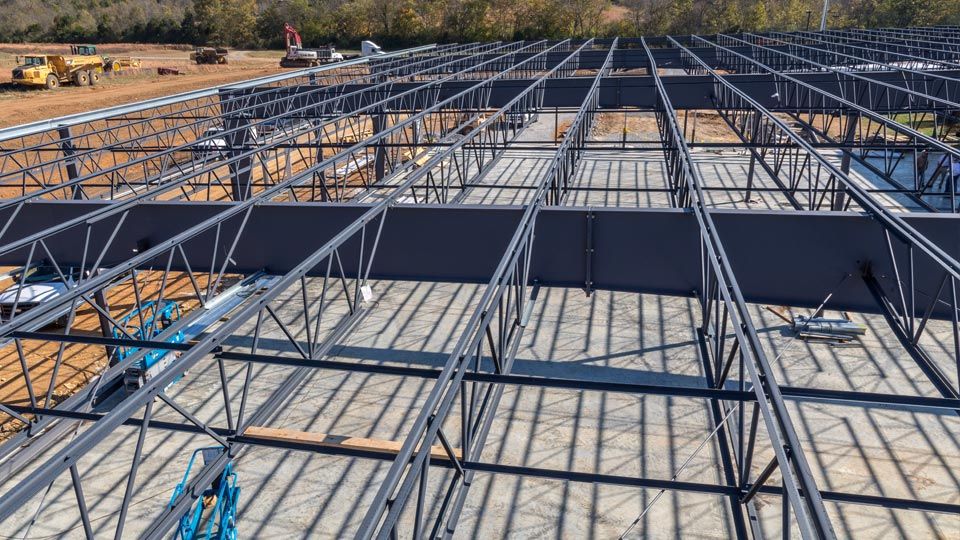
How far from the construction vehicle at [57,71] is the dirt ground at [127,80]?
29.5 inches

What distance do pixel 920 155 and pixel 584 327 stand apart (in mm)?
22198

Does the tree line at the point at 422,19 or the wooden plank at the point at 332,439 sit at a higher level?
the tree line at the point at 422,19

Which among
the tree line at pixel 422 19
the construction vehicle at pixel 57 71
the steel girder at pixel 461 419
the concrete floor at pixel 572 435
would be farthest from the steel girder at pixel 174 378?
the tree line at pixel 422 19

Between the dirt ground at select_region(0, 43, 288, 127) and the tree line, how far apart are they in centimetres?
473

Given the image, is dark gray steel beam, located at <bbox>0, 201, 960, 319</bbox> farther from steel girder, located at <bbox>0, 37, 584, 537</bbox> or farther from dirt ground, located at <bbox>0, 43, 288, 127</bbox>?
dirt ground, located at <bbox>0, 43, 288, 127</bbox>

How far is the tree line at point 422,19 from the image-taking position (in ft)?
224

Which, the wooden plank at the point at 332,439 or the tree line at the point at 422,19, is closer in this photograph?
the wooden plank at the point at 332,439

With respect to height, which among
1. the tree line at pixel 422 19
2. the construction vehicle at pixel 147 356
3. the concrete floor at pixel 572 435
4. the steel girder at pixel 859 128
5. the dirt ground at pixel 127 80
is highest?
the tree line at pixel 422 19

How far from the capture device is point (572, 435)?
486 inches

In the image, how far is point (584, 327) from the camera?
16203 millimetres

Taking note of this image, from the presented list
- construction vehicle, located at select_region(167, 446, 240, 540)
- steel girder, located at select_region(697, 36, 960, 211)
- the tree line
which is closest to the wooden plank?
construction vehicle, located at select_region(167, 446, 240, 540)

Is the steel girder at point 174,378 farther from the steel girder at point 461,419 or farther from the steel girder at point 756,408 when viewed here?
the steel girder at point 756,408

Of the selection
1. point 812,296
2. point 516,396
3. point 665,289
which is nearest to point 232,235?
point 516,396

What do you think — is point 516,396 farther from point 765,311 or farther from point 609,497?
point 765,311
